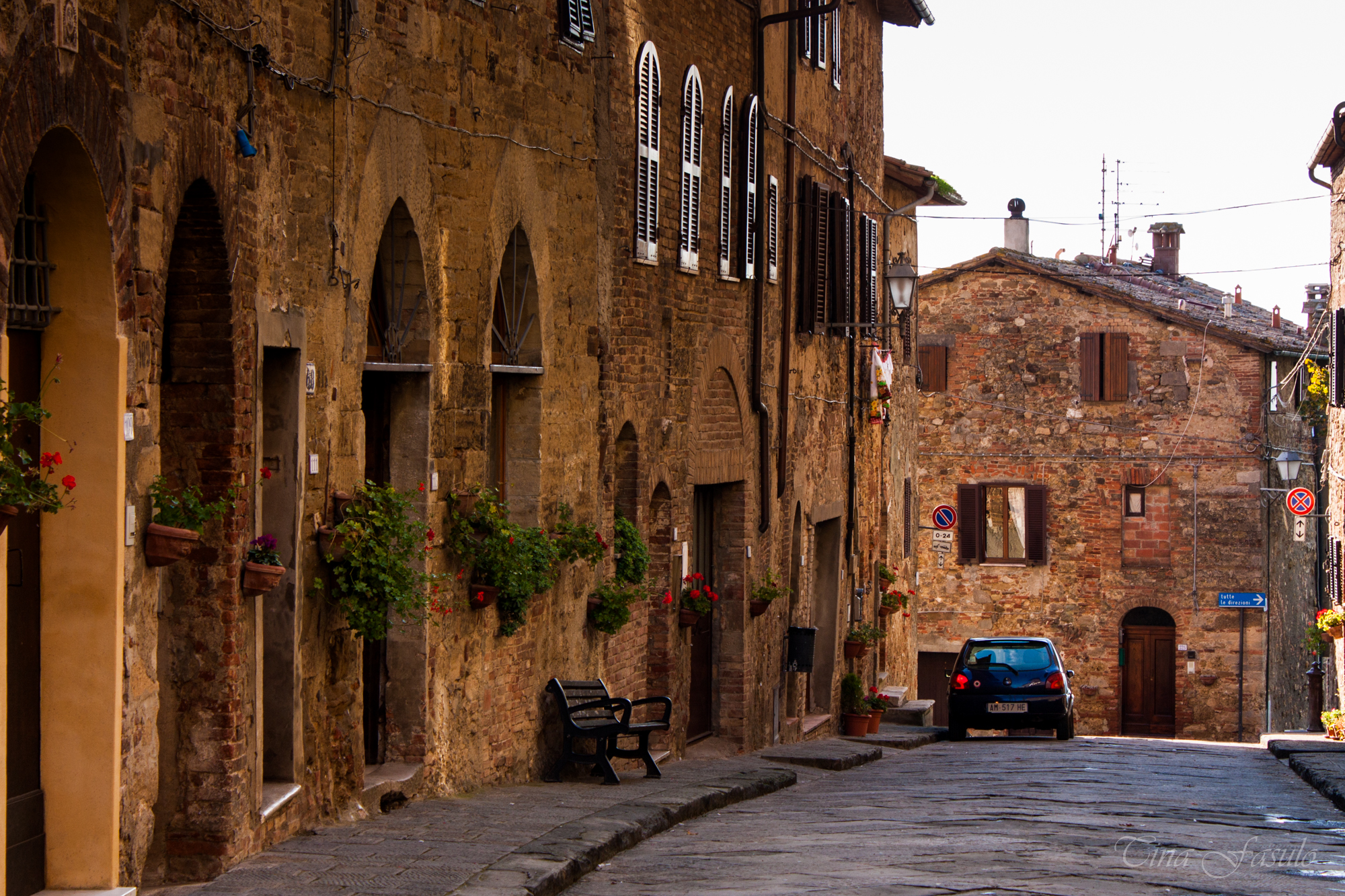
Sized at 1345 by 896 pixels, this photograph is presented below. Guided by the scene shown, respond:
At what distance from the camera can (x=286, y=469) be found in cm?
777

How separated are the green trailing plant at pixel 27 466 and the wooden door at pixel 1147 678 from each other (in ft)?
90.7

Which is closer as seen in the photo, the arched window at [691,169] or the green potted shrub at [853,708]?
the arched window at [691,169]

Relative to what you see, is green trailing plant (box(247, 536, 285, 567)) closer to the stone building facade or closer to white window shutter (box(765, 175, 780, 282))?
the stone building facade

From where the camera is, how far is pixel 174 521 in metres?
6.62

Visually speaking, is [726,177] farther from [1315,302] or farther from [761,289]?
[1315,302]

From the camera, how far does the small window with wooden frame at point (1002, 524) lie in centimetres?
3142

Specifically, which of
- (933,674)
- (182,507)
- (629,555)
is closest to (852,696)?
(629,555)

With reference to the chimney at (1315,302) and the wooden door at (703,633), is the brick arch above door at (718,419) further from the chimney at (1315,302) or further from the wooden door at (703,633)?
the chimney at (1315,302)

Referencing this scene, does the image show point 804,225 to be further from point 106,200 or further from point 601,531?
point 106,200

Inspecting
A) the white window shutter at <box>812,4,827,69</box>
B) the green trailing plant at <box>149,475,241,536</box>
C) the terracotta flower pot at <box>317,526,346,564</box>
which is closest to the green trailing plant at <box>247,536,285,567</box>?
the green trailing plant at <box>149,475,241,536</box>

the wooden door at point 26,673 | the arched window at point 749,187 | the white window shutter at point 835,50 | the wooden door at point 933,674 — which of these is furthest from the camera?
the wooden door at point 933,674

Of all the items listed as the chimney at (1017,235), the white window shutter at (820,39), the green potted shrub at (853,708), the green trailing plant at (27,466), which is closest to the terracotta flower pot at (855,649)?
the green potted shrub at (853,708)

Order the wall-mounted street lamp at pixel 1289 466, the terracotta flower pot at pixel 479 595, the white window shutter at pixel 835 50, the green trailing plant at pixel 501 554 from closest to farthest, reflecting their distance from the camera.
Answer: the green trailing plant at pixel 501 554
the terracotta flower pot at pixel 479 595
the white window shutter at pixel 835 50
the wall-mounted street lamp at pixel 1289 466

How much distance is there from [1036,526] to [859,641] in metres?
12.4
